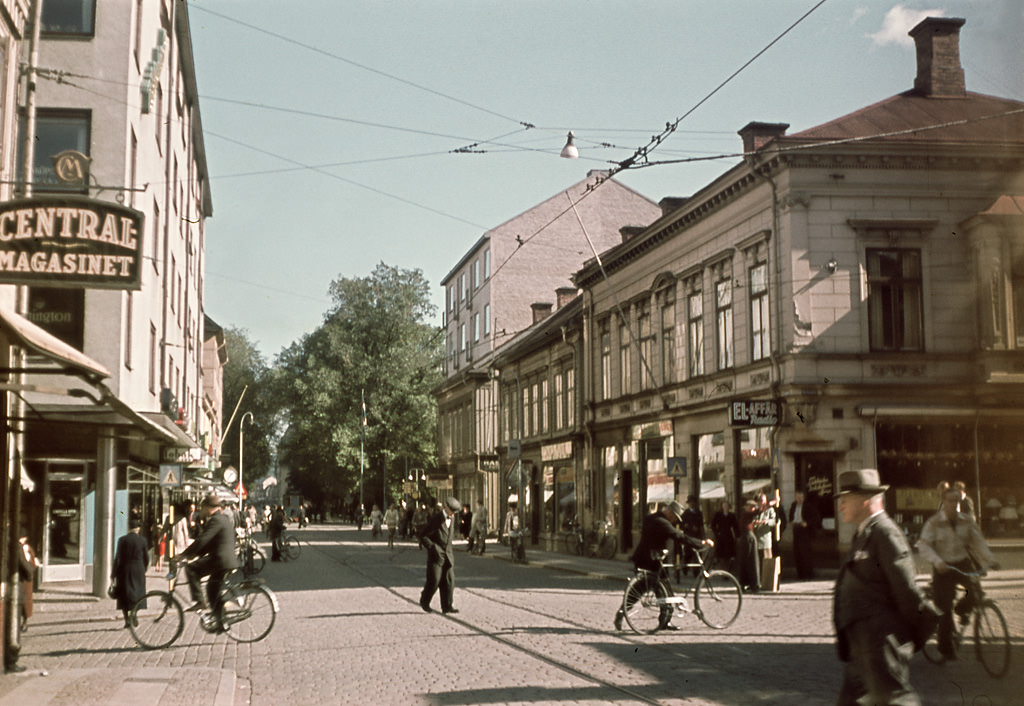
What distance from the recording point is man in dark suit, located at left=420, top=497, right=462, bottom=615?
1733cm

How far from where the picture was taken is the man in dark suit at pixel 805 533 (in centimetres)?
2408

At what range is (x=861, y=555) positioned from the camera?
6.06 meters

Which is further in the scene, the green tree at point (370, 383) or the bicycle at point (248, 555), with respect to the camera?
the green tree at point (370, 383)

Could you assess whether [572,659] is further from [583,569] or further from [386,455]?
[386,455]

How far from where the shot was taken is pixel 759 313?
26.4 m

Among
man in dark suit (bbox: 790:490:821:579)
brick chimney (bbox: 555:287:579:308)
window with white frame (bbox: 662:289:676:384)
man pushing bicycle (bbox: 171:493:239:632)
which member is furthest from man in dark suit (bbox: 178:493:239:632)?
brick chimney (bbox: 555:287:579:308)

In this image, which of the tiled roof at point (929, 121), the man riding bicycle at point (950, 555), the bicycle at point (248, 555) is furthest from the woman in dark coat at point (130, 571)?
the tiled roof at point (929, 121)

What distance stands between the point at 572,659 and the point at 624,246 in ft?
80.6

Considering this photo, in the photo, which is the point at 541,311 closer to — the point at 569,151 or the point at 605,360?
Answer: the point at 605,360

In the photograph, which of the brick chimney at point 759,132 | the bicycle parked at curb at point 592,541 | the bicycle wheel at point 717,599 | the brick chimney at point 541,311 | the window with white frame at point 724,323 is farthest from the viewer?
the brick chimney at point 541,311

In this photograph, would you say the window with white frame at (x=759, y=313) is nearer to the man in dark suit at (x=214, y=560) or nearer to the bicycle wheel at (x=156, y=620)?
the man in dark suit at (x=214, y=560)

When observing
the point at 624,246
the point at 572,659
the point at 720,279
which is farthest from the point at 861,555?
the point at 624,246

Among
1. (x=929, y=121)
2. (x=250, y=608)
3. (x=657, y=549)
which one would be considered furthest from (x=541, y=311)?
(x=250, y=608)

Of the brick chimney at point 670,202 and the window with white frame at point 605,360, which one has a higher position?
the brick chimney at point 670,202
